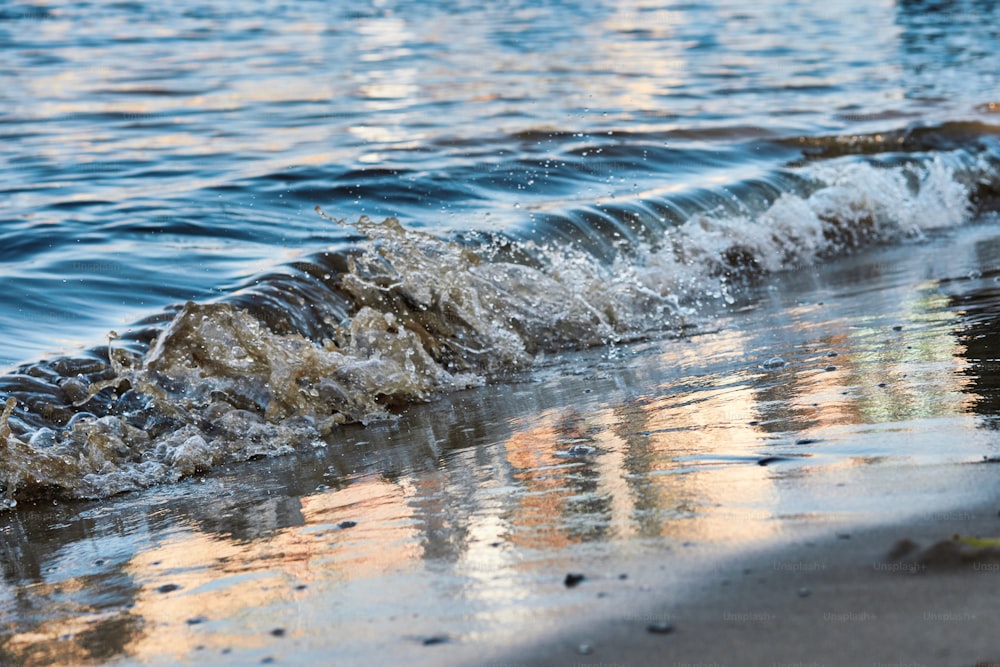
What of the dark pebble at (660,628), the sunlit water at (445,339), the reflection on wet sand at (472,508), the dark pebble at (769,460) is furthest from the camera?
the dark pebble at (769,460)

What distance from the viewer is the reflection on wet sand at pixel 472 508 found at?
2121mm

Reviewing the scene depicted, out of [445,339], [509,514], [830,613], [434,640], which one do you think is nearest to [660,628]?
[830,613]

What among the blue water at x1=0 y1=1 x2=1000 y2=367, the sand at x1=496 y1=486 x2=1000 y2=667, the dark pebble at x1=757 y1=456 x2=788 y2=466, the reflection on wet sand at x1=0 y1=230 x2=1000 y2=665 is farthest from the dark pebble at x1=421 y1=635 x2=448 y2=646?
the blue water at x1=0 y1=1 x2=1000 y2=367

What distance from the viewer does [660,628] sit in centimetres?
185

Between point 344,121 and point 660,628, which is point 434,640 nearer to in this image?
point 660,628

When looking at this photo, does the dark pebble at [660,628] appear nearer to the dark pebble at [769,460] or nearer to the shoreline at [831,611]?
the shoreline at [831,611]

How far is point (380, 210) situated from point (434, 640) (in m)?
5.50

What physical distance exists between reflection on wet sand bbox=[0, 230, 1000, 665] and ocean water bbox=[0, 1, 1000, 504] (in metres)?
0.54

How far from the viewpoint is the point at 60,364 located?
448 cm

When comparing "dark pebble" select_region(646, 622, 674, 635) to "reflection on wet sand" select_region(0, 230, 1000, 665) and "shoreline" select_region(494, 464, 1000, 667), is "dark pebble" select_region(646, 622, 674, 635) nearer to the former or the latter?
"shoreline" select_region(494, 464, 1000, 667)

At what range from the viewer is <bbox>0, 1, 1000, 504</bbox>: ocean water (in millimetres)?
4293

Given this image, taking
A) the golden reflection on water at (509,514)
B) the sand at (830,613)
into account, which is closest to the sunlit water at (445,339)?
the golden reflection on water at (509,514)

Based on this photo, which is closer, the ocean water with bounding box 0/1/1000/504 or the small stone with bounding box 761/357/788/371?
the small stone with bounding box 761/357/788/371

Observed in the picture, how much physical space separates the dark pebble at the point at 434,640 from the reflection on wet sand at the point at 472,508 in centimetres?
1
